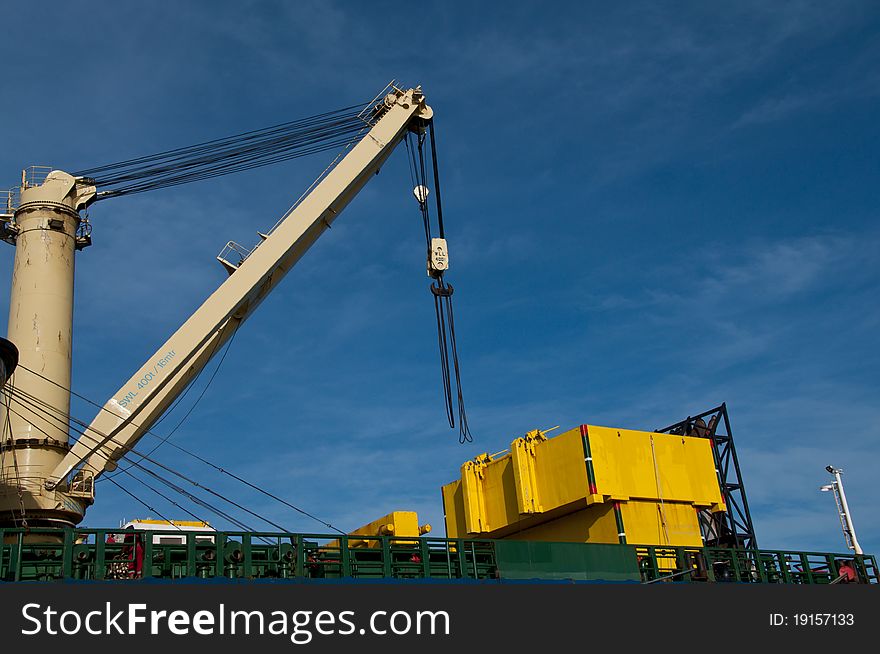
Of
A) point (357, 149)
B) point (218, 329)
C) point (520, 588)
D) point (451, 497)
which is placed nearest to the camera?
point (520, 588)

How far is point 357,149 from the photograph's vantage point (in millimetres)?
32469

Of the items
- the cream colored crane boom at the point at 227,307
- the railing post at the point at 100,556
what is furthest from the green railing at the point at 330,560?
the cream colored crane boom at the point at 227,307

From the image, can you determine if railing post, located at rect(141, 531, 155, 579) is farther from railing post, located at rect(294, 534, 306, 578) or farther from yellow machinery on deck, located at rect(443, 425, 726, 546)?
yellow machinery on deck, located at rect(443, 425, 726, 546)

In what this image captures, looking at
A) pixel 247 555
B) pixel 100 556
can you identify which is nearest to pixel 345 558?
pixel 247 555

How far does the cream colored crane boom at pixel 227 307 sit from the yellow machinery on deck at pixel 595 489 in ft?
33.9

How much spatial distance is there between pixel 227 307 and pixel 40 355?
230 inches

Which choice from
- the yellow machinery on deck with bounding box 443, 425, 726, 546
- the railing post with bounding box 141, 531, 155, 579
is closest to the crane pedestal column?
the railing post with bounding box 141, 531, 155, 579

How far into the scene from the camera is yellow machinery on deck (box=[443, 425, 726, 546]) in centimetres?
2916

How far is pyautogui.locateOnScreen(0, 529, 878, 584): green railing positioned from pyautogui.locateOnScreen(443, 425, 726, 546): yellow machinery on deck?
1753 millimetres

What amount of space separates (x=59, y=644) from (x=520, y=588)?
1010 centimetres

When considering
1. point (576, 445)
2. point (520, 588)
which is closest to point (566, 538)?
point (576, 445)

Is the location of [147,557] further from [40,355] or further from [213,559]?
[40,355]

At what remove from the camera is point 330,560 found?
23.4 metres

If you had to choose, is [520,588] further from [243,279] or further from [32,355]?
[32,355]
